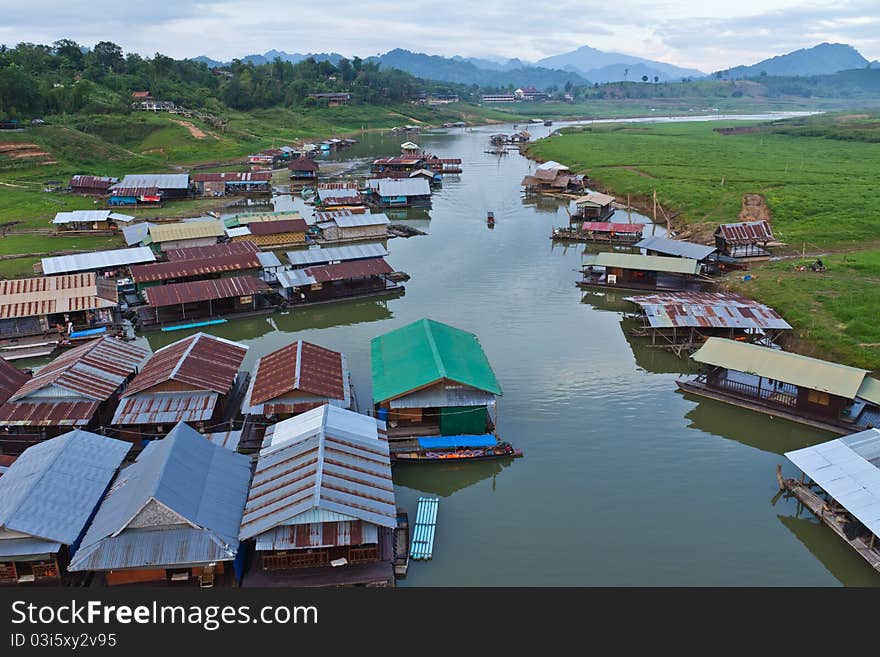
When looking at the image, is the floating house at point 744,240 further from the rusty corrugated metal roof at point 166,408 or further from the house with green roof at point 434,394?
the rusty corrugated metal roof at point 166,408

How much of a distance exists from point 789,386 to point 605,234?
3214 centimetres

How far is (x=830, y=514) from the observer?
66.2ft

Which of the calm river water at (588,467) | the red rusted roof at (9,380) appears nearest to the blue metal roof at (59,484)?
the red rusted roof at (9,380)

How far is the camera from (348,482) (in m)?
18.9

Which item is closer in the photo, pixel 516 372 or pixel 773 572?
pixel 773 572

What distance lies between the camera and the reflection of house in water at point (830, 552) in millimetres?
18531

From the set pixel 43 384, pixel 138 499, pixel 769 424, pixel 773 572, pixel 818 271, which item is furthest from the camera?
pixel 818 271

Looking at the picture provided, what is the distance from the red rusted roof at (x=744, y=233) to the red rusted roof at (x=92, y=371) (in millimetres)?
40809

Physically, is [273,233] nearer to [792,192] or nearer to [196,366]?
[196,366]

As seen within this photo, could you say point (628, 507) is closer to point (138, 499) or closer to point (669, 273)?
point (138, 499)

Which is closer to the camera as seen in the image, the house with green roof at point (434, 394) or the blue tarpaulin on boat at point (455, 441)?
the blue tarpaulin on boat at point (455, 441)

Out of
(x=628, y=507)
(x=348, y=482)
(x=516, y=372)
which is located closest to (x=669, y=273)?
(x=516, y=372)

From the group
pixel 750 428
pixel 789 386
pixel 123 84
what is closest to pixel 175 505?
pixel 750 428

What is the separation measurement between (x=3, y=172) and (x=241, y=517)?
253ft
